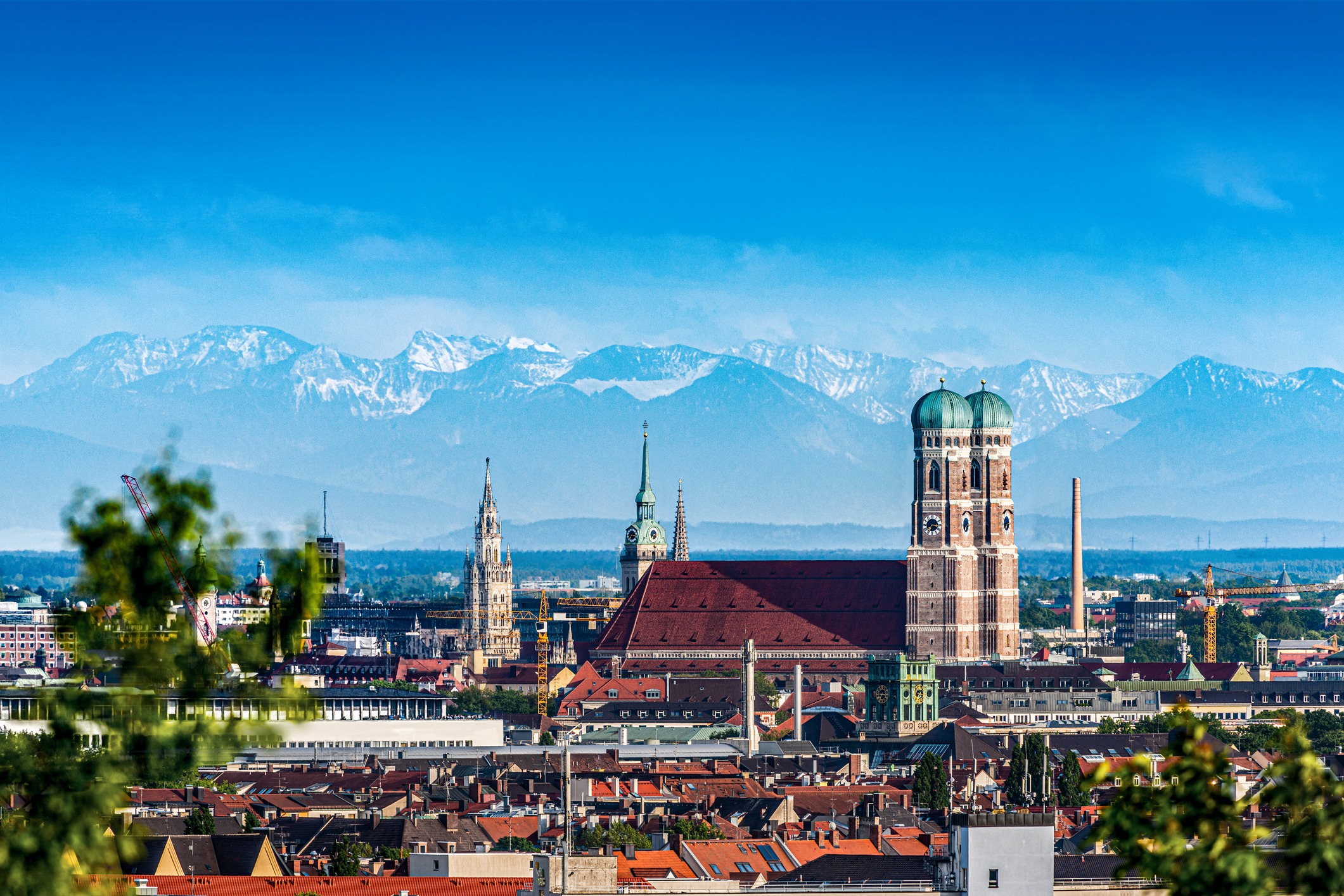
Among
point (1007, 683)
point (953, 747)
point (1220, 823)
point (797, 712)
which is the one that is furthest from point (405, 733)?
point (1220, 823)

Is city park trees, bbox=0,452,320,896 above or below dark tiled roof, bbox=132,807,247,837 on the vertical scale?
above

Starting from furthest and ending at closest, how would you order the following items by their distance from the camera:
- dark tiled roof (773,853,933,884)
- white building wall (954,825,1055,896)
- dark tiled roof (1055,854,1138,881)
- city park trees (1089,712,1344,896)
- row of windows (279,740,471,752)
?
row of windows (279,740,471,752), dark tiled roof (773,853,933,884), dark tiled roof (1055,854,1138,881), white building wall (954,825,1055,896), city park trees (1089,712,1344,896)

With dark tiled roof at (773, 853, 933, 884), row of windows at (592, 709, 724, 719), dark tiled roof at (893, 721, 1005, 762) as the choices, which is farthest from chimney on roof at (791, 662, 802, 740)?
dark tiled roof at (773, 853, 933, 884)

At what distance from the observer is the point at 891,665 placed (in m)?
166

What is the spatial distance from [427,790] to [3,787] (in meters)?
87.5

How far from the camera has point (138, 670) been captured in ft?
77.7

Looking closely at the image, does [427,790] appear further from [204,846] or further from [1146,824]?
[1146,824]

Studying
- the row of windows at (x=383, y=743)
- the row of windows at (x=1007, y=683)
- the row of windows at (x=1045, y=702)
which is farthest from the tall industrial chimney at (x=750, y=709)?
the row of windows at (x=1045, y=702)

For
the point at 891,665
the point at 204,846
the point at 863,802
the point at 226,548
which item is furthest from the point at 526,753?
the point at 226,548

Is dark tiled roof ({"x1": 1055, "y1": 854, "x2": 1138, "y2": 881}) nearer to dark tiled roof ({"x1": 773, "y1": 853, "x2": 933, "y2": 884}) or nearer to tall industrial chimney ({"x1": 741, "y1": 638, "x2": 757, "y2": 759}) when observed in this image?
dark tiled roof ({"x1": 773, "y1": 853, "x2": 933, "y2": 884})

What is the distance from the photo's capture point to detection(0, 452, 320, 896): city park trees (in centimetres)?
2083

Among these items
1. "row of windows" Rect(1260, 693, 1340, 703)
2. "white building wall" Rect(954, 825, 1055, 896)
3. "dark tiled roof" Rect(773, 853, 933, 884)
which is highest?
"row of windows" Rect(1260, 693, 1340, 703)

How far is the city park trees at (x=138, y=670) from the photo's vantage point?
68.3ft

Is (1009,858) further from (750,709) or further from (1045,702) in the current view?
(1045,702)
